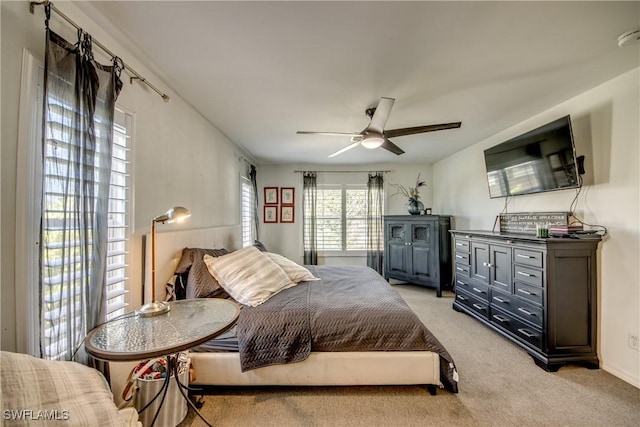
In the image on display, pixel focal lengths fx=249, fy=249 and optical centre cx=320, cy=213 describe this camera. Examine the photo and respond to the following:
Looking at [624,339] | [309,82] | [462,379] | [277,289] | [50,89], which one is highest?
[309,82]

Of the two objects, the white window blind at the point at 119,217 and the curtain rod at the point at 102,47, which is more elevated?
the curtain rod at the point at 102,47

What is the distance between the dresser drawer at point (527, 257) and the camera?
227cm

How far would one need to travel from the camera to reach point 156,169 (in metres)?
2.06

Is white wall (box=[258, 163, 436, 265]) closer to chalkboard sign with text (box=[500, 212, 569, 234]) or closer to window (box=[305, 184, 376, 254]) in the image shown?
window (box=[305, 184, 376, 254])

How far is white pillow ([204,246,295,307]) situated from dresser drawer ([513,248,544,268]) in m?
2.27

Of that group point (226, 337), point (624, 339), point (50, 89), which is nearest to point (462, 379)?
point (624, 339)

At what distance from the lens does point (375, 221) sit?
5309 millimetres

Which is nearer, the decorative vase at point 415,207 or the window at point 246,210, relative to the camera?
the window at point 246,210

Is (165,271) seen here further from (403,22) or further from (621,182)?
(621,182)

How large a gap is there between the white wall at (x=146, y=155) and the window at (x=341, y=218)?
6.42 feet

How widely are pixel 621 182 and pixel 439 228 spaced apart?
2.40 m

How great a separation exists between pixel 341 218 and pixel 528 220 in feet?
10.4

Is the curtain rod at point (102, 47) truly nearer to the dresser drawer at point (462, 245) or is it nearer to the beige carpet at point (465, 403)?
the beige carpet at point (465, 403)

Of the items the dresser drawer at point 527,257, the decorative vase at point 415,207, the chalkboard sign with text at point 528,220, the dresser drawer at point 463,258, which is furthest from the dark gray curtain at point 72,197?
the decorative vase at point 415,207
